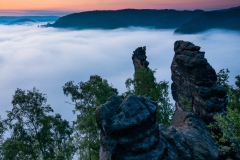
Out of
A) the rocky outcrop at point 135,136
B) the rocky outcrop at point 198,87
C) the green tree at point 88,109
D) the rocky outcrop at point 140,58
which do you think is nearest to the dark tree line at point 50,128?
the green tree at point 88,109

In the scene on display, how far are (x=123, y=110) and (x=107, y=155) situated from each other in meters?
5.29

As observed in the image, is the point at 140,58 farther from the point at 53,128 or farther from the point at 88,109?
the point at 53,128

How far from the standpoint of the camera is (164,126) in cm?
Answer: 3272

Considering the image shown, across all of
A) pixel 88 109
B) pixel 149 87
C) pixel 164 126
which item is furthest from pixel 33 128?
pixel 149 87

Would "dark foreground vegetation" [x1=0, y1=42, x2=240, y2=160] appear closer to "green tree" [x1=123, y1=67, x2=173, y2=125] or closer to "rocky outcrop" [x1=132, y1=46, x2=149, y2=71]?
"green tree" [x1=123, y1=67, x2=173, y2=125]

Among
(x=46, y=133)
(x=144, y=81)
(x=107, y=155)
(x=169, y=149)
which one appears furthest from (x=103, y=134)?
(x=144, y=81)

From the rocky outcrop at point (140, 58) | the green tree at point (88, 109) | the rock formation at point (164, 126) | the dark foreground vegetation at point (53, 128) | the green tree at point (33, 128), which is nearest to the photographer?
the rock formation at point (164, 126)

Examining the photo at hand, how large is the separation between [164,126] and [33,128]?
21.6 metres

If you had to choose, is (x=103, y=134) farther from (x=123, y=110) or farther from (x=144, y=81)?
(x=144, y=81)

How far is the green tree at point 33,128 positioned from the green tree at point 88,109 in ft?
9.62

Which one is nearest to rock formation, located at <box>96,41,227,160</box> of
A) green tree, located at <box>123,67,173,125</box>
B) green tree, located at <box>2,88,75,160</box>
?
→ green tree, located at <box>123,67,173,125</box>

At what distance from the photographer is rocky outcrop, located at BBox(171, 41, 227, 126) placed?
3856 centimetres

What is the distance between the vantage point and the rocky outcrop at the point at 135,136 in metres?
24.5

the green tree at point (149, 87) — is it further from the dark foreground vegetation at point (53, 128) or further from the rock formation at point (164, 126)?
the rock formation at point (164, 126)
